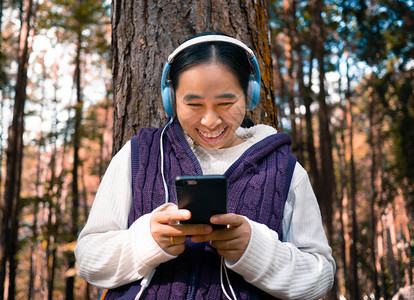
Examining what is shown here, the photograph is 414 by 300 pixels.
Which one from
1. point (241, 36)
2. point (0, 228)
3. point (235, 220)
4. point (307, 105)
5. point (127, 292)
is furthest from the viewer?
point (307, 105)

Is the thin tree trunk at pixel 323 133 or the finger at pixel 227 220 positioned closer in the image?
the finger at pixel 227 220

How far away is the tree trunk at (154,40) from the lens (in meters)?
2.31

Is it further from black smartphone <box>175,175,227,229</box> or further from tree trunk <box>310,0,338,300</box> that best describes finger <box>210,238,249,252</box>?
tree trunk <box>310,0,338,300</box>

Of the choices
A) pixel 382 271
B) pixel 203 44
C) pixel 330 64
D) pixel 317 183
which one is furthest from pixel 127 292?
pixel 382 271

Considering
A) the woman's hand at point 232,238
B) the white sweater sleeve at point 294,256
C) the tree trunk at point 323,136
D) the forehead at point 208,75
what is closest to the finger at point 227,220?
the woman's hand at point 232,238

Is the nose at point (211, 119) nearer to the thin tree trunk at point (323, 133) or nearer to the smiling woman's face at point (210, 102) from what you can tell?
the smiling woman's face at point (210, 102)

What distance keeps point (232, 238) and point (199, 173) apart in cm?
38

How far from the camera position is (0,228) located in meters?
8.77

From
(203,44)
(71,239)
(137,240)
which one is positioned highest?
(203,44)

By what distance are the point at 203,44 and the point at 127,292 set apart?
3.67 feet

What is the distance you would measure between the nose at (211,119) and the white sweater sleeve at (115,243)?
0.45 m

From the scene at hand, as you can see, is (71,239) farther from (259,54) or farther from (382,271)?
(382,271)

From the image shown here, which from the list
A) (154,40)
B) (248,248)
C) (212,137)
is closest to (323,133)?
(154,40)

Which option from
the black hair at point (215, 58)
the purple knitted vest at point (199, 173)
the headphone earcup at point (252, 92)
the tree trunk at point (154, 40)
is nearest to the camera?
the purple knitted vest at point (199, 173)
